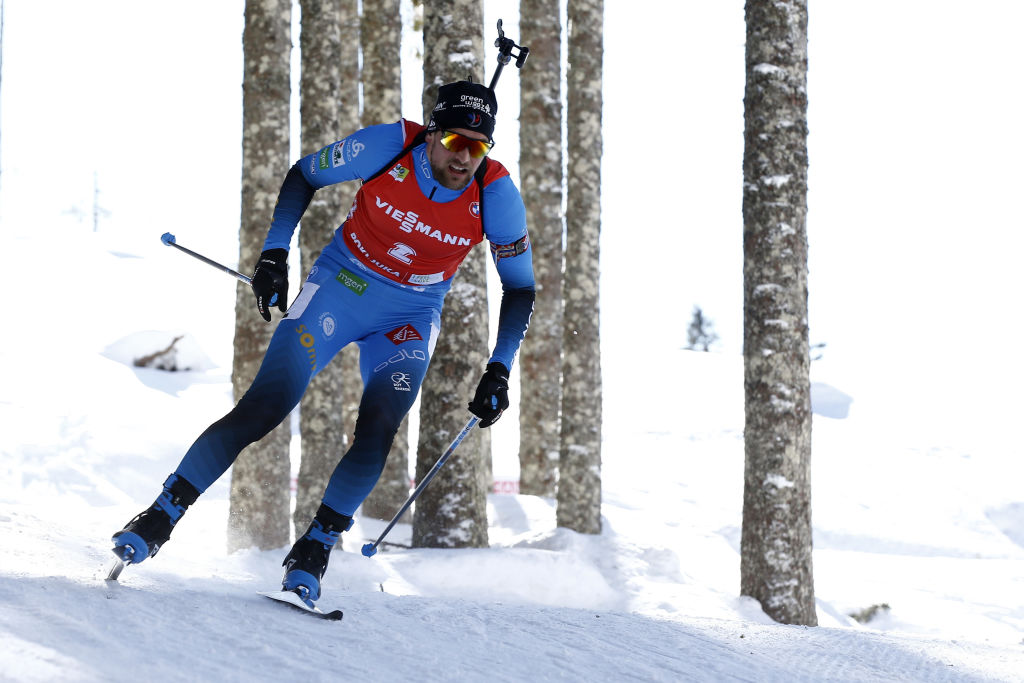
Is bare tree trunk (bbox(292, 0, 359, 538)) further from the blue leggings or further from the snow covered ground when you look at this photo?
the blue leggings

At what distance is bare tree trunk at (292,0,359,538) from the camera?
31.3 ft

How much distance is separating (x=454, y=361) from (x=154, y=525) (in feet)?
12.7

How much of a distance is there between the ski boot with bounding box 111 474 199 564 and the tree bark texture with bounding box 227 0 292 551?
471 centimetres

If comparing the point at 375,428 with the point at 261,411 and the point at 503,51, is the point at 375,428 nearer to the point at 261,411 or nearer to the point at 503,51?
the point at 261,411

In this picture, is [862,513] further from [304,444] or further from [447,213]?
[447,213]

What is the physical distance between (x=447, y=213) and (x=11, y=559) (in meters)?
2.38

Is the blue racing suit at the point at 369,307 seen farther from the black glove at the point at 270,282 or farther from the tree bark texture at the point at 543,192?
the tree bark texture at the point at 543,192

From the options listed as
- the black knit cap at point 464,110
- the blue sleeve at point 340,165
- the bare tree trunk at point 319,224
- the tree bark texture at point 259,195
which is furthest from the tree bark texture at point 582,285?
the black knit cap at point 464,110

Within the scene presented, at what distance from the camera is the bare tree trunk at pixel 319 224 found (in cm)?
955

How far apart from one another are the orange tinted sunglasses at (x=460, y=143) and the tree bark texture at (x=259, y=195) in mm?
4547

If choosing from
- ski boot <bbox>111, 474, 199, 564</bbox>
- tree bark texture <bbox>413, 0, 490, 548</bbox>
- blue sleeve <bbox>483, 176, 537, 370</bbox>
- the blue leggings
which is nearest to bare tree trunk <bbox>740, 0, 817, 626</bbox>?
tree bark texture <bbox>413, 0, 490, 548</bbox>

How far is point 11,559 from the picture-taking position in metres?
3.95

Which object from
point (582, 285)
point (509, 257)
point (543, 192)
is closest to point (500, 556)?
point (509, 257)

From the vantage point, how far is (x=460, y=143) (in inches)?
166
